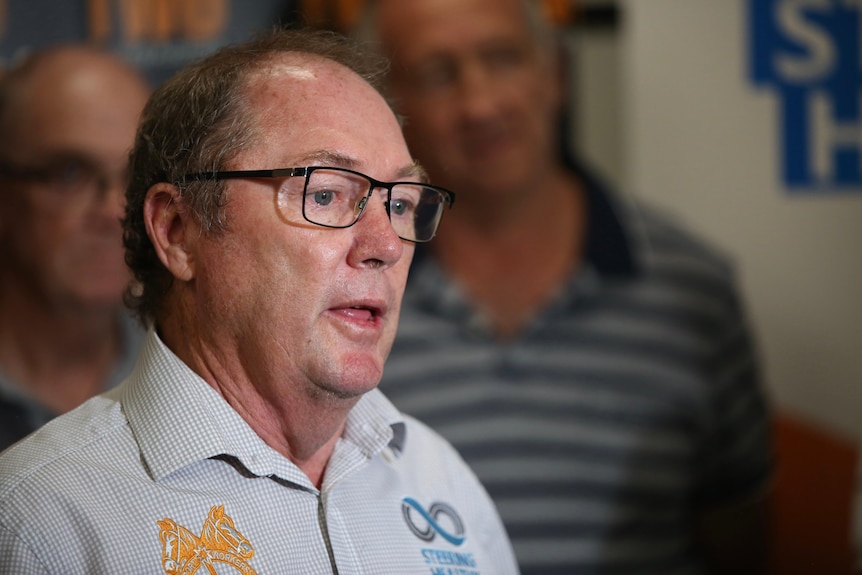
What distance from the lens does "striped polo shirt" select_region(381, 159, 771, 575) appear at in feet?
7.66

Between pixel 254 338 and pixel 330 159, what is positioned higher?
pixel 330 159

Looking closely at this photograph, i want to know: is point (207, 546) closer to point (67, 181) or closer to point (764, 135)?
point (67, 181)

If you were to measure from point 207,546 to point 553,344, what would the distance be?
150 cm

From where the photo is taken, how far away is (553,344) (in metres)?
2.46

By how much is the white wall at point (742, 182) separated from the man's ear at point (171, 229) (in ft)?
6.06

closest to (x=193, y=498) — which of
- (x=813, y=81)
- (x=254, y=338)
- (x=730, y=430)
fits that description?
(x=254, y=338)

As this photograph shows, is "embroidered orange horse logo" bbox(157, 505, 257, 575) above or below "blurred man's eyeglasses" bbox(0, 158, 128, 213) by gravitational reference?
below

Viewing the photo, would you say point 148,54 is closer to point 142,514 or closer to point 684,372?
point 684,372

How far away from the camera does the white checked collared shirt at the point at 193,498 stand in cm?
104

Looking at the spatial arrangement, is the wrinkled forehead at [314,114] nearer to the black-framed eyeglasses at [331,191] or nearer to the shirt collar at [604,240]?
the black-framed eyeglasses at [331,191]

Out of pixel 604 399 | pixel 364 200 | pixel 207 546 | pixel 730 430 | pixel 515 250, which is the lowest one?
pixel 730 430

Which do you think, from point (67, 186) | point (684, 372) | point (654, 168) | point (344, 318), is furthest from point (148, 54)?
point (344, 318)

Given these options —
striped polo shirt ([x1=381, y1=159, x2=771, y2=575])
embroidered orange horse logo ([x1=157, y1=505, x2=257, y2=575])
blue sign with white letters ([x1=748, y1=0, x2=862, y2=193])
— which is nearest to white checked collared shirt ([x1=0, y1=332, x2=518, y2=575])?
embroidered orange horse logo ([x1=157, y1=505, x2=257, y2=575])

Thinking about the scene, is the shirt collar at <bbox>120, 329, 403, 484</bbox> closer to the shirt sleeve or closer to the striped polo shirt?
the striped polo shirt
